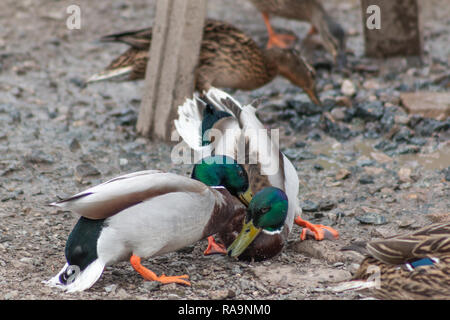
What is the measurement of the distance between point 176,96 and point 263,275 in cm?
222

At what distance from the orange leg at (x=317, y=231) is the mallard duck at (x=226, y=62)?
190 cm

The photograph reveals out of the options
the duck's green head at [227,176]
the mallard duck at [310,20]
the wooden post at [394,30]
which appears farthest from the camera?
the mallard duck at [310,20]

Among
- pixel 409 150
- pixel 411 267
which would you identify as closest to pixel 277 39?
pixel 409 150

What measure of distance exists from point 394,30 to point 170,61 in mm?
2883

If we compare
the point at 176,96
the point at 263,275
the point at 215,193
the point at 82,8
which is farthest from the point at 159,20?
the point at 82,8

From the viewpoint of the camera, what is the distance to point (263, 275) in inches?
144

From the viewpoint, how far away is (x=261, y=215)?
3.71m

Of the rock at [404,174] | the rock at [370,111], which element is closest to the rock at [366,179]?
the rock at [404,174]

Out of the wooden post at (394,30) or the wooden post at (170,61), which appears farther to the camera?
the wooden post at (394,30)

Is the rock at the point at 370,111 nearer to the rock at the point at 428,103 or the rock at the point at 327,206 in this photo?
the rock at the point at 428,103

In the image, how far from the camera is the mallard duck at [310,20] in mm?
7180

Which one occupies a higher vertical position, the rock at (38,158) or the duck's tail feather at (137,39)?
the duck's tail feather at (137,39)

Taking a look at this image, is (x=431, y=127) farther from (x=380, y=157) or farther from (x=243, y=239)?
(x=243, y=239)

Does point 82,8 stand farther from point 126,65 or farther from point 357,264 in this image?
point 357,264
